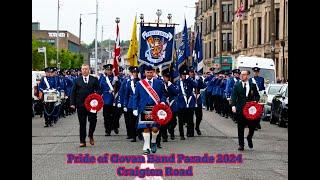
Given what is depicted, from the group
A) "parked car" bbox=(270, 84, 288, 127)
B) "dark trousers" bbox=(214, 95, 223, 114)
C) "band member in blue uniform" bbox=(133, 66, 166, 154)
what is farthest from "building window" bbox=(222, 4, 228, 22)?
"band member in blue uniform" bbox=(133, 66, 166, 154)

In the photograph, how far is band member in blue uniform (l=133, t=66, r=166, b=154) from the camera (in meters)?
14.4

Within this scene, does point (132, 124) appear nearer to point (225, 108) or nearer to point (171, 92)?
point (171, 92)

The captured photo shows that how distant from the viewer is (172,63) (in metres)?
18.3

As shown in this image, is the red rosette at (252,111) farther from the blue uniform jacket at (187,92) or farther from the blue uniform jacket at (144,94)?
the blue uniform jacket at (187,92)

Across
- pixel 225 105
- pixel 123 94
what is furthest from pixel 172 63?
pixel 225 105

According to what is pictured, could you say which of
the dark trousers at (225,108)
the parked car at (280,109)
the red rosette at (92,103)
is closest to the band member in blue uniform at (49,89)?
the red rosette at (92,103)

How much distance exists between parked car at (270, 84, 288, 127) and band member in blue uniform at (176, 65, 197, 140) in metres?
4.15

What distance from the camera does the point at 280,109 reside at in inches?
903

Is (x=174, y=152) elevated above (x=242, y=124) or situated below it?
below

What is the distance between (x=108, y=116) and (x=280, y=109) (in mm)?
6532

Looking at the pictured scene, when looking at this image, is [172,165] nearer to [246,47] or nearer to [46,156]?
[46,156]

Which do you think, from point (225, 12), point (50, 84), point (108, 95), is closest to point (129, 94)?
point (108, 95)
